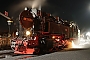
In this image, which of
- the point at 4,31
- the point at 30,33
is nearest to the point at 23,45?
the point at 30,33

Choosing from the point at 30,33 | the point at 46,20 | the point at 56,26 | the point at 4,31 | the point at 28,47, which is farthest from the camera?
the point at 4,31

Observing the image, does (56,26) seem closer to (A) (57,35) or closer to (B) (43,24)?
(A) (57,35)

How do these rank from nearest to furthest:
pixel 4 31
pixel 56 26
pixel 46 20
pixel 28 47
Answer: pixel 28 47 < pixel 46 20 < pixel 56 26 < pixel 4 31

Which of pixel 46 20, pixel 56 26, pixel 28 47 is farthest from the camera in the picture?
pixel 56 26

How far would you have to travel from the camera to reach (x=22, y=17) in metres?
14.9

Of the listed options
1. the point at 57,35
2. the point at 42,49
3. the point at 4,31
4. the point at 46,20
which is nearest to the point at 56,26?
the point at 57,35

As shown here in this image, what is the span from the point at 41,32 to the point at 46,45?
1.40 metres

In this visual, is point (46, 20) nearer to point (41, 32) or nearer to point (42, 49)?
point (41, 32)

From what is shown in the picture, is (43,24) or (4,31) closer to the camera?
(43,24)

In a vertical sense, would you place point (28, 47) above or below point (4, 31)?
below

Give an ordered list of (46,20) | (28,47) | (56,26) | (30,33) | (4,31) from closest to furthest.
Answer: (28,47)
(30,33)
(46,20)
(56,26)
(4,31)

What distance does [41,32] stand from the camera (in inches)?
623

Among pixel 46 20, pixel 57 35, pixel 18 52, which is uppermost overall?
pixel 46 20

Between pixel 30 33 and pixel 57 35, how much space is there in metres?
5.16
